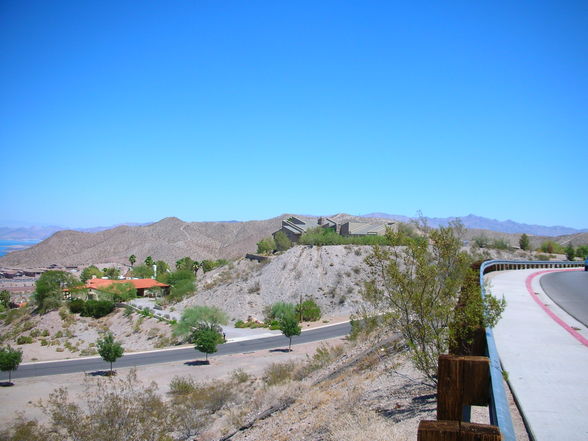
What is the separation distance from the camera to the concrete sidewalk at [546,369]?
5.45 metres

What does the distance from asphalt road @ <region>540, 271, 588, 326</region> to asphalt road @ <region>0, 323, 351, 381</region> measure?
19207 millimetres

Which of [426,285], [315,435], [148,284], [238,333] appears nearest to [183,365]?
[238,333]

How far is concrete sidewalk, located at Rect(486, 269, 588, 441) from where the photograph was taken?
5.45 metres

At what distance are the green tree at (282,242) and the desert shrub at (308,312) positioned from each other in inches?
751

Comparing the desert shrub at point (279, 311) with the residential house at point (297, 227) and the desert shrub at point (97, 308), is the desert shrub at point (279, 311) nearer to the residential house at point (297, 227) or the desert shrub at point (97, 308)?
the residential house at point (297, 227)

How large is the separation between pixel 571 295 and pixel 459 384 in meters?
17.4

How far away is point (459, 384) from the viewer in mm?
2900

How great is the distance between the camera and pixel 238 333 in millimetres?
43469

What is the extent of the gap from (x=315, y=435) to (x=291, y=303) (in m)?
40.0

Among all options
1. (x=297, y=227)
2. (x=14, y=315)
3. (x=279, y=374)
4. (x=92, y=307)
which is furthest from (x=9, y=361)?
(x=297, y=227)

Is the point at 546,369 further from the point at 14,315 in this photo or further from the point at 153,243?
the point at 153,243

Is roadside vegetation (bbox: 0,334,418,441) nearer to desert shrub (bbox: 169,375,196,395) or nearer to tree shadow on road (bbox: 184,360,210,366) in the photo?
desert shrub (bbox: 169,375,196,395)

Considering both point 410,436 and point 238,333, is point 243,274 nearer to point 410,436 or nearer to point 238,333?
point 238,333

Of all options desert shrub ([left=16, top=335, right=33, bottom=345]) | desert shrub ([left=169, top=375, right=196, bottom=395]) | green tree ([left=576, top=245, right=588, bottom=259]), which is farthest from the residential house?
desert shrub ([left=169, top=375, right=196, bottom=395])
